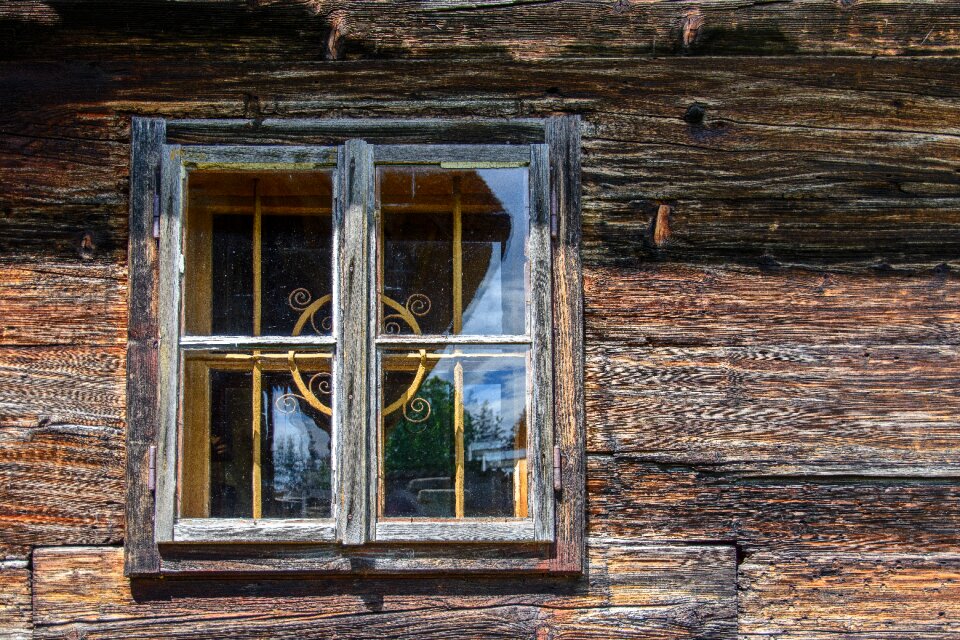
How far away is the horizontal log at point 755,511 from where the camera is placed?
2148 mm

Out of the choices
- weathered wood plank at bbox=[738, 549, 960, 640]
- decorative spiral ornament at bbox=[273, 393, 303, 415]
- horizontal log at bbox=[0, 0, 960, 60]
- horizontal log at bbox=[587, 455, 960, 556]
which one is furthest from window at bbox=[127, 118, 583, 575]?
weathered wood plank at bbox=[738, 549, 960, 640]

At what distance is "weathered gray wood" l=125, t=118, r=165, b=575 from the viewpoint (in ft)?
6.93

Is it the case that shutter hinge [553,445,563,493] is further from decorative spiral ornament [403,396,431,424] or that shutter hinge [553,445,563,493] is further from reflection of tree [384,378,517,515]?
decorative spiral ornament [403,396,431,424]

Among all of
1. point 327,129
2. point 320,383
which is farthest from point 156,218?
point 320,383

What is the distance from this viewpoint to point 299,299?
2.24 metres

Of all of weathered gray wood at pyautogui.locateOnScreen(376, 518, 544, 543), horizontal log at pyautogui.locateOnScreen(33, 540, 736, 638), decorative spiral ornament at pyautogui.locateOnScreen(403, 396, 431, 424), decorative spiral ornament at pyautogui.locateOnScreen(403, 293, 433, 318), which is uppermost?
decorative spiral ornament at pyautogui.locateOnScreen(403, 293, 433, 318)

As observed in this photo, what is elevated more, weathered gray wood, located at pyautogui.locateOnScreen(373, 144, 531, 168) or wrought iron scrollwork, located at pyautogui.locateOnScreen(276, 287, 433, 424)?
weathered gray wood, located at pyautogui.locateOnScreen(373, 144, 531, 168)

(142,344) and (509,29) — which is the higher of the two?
(509,29)

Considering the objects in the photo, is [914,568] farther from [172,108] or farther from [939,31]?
[172,108]

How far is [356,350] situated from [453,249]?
1.27 feet

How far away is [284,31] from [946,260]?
1.91 m

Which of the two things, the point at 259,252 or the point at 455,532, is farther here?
the point at 259,252

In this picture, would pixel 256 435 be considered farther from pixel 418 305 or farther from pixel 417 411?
pixel 418 305

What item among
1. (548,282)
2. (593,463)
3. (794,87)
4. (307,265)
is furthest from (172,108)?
(794,87)
